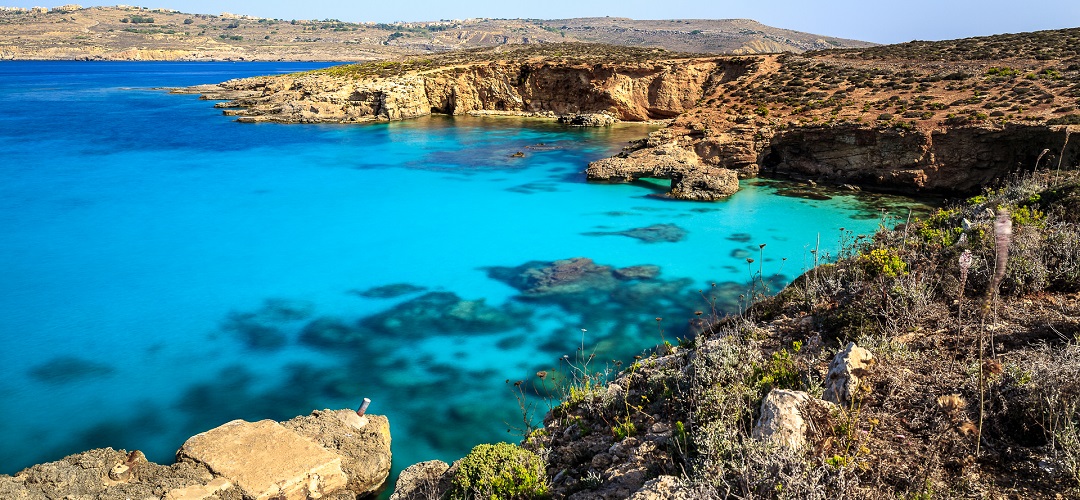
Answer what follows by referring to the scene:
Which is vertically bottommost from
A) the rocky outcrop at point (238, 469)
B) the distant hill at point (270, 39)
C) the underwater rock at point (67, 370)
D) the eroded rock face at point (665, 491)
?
the underwater rock at point (67, 370)

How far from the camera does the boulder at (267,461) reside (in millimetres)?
Answer: 6629

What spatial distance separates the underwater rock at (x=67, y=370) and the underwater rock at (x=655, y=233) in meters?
12.1

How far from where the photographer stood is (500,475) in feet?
16.6

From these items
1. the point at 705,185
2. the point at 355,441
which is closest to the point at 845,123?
the point at 705,185

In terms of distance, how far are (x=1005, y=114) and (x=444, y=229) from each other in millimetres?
19171

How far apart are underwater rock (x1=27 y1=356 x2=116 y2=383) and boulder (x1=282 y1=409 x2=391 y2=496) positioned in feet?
17.3

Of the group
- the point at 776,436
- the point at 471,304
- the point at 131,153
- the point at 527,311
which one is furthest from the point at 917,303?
the point at 131,153

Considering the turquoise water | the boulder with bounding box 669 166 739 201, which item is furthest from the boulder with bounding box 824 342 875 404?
the boulder with bounding box 669 166 739 201

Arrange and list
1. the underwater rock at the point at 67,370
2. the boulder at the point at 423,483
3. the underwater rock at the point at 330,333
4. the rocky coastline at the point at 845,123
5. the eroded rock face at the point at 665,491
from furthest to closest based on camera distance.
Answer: the rocky coastline at the point at 845,123 < the underwater rock at the point at 330,333 < the underwater rock at the point at 67,370 < the boulder at the point at 423,483 < the eroded rock face at the point at 665,491

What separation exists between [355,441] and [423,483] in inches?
73.4

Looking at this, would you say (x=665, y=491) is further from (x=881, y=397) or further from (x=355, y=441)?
(x=355, y=441)

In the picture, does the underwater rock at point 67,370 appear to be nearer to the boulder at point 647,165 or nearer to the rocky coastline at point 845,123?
the rocky coastline at point 845,123

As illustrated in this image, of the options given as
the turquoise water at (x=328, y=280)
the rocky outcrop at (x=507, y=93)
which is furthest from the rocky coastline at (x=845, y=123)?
the turquoise water at (x=328, y=280)

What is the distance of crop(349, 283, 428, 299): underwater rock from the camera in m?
14.1
